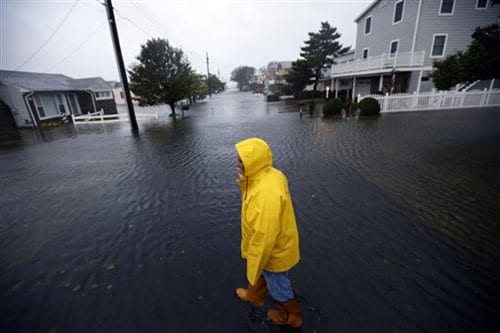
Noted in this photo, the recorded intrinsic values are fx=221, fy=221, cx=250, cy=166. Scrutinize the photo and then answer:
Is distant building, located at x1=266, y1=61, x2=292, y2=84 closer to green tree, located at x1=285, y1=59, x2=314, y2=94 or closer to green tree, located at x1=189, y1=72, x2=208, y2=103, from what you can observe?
green tree, located at x1=285, y1=59, x2=314, y2=94

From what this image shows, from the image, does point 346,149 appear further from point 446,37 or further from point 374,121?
point 446,37

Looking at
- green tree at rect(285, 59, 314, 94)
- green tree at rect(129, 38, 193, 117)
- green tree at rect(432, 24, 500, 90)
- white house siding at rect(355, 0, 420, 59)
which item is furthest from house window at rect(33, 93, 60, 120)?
white house siding at rect(355, 0, 420, 59)

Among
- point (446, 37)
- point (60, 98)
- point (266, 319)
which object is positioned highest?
point (446, 37)

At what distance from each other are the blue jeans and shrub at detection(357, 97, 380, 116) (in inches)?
555

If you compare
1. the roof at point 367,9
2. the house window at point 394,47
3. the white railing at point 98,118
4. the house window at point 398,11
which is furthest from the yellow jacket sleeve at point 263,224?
the roof at point 367,9

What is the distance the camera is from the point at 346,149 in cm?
752

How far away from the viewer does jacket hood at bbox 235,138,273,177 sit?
168 centimetres

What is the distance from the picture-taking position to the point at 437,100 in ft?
46.5

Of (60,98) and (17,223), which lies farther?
(60,98)

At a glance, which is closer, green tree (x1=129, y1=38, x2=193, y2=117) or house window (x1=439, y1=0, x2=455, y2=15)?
house window (x1=439, y1=0, x2=455, y2=15)

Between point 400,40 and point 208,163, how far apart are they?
1907 centimetres

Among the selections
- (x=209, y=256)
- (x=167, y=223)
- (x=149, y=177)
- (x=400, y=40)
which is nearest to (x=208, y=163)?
(x=149, y=177)

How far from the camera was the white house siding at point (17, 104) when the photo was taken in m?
16.2

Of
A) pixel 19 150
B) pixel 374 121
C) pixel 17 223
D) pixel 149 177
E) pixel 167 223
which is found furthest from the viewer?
pixel 374 121
